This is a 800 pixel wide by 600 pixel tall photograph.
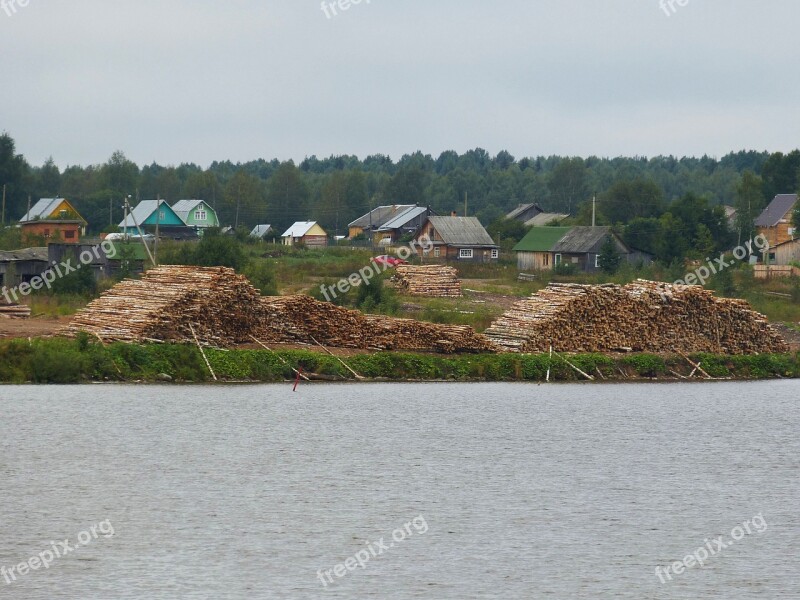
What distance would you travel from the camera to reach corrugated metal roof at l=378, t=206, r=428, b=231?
433ft

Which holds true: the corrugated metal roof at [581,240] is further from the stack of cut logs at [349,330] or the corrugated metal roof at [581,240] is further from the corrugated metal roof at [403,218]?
the stack of cut logs at [349,330]

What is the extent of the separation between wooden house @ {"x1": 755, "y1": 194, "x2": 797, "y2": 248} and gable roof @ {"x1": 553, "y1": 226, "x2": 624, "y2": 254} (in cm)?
2153

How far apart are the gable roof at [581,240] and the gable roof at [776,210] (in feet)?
75.8

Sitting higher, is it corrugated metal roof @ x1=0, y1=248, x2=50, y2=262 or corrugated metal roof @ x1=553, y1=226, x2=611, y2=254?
corrugated metal roof @ x1=0, y1=248, x2=50, y2=262

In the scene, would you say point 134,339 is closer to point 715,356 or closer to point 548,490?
point 548,490

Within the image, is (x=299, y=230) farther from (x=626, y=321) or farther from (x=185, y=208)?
(x=626, y=321)

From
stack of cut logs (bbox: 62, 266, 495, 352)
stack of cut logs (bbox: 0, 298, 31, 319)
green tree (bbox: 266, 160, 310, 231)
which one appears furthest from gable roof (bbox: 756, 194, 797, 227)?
stack of cut logs (bbox: 0, 298, 31, 319)

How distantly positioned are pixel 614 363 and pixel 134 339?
18538 mm

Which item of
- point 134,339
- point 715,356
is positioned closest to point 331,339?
point 134,339

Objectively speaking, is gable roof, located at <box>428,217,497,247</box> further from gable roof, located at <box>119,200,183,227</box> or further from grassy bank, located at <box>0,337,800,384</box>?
grassy bank, located at <box>0,337,800,384</box>

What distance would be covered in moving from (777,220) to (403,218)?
37.3m

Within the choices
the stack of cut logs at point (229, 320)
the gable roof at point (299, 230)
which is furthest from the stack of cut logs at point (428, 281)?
the gable roof at point (299, 230)

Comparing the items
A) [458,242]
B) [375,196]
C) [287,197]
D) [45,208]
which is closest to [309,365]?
[458,242]

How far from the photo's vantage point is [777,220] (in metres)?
118
